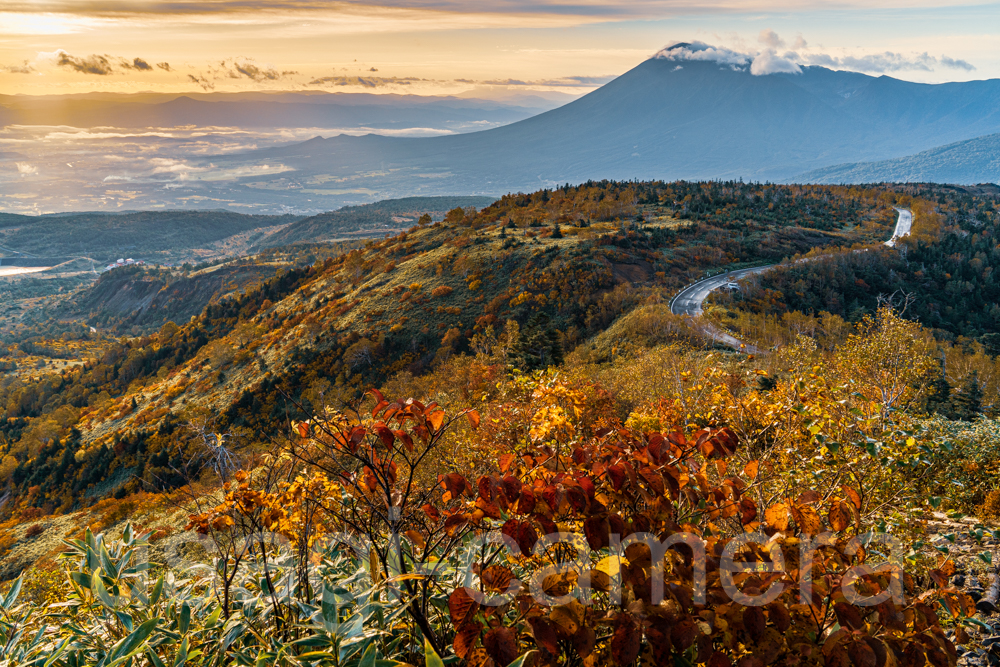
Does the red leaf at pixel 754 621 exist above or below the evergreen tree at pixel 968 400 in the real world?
above

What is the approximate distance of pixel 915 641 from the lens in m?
Answer: 2.04

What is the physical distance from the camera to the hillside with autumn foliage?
7.23 feet

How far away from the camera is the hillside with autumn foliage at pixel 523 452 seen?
2.20 m

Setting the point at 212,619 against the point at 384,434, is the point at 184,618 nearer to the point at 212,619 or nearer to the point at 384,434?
the point at 212,619

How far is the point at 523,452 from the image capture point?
Answer: 3.63 metres

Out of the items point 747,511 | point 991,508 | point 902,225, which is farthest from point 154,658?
point 902,225

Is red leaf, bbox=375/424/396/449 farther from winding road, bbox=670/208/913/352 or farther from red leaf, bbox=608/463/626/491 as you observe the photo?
winding road, bbox=670/208/913/352

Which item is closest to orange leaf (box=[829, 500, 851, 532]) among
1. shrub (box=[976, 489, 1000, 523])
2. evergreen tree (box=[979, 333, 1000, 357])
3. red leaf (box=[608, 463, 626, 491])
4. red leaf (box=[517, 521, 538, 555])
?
red leaf (box=[608, 463, 626, 491])

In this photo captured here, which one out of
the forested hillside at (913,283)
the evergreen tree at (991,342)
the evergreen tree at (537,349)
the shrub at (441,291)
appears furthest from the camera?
the shrub at (441,291)

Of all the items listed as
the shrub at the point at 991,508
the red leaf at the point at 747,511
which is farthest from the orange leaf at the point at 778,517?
the shrub at the point at 991,508

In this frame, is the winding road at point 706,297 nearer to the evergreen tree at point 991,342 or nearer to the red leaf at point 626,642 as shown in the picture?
the evergreen tree at point 991,342

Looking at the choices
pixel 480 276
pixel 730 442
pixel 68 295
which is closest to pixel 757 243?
pixel 480 276

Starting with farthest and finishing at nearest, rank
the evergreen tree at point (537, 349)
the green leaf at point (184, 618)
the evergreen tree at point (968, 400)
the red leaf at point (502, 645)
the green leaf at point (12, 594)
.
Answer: the evergreen tree at point (537, 349) → the evergreen tree at point (968, 400) → the green leaf at point (12, 594) → the green leaf at point (184, 618) → the red leaf at point (502, 645)

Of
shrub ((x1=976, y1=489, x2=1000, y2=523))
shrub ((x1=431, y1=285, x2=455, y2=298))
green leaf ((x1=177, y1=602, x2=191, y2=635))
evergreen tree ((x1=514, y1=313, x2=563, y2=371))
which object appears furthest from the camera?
Answer: shrub ((x1=431, y1=285, x2=455, y2=298))
